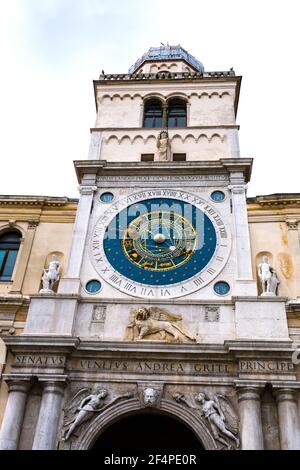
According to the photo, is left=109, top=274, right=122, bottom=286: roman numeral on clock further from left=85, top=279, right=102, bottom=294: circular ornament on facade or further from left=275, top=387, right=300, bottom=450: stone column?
left=275, top=387, right=300, bottom=450: stone column

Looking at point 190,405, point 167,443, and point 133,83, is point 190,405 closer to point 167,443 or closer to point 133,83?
point 167,443

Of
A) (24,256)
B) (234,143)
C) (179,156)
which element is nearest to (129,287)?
(24,256)

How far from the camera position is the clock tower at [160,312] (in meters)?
12.7

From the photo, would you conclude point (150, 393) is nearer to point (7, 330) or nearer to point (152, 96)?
point (7, 330)

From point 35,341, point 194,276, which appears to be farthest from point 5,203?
point 194,276

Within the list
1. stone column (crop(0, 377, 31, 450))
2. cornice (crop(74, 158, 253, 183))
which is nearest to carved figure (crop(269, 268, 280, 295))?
cornice (crop(74, 158, 253, 183))

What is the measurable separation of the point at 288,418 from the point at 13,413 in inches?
266

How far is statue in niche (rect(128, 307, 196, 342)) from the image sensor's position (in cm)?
1391

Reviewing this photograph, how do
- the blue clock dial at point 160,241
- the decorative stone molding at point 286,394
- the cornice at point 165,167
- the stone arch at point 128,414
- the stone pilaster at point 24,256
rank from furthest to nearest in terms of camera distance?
the cornice at point 165,167, the stone pilaster at point 24,256, the blue clock dial at point 160,241, the decorative stone molding at point 286,394, the stone arch at point 128,414

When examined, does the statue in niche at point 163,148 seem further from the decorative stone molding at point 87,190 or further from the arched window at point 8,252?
the arched window at point 8,252

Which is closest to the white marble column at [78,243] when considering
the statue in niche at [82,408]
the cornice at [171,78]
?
the statue in niche at [82,408]

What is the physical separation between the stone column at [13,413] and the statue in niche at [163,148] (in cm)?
926

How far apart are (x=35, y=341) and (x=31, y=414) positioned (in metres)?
1.86

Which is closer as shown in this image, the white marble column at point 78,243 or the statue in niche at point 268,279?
the statue in niche at point 268,279
